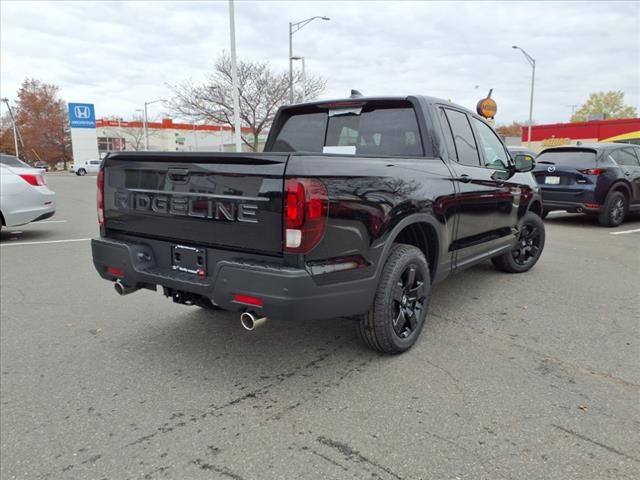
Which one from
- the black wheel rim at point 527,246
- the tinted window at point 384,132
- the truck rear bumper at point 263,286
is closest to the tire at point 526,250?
the black wheel rim at point 527,246

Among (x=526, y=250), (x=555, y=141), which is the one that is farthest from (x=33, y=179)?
(x=555, y=141)

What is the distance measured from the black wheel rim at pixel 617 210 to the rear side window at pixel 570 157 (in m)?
0.97

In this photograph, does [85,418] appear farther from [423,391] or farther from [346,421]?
[423,391]

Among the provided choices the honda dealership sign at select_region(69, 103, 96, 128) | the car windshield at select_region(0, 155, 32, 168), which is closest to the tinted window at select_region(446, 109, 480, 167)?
the car windshield at select_region(0, 155, 32, 168)

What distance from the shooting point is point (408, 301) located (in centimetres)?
344

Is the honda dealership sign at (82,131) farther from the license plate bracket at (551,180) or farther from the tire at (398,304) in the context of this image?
the tire at (398,304)

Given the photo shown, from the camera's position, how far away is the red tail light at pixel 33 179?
8.30 metres

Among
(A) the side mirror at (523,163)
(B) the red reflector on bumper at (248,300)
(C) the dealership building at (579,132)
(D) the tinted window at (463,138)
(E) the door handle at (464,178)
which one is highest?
(C) the dealership building at (579,132)

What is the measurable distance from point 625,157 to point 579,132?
3196 cm

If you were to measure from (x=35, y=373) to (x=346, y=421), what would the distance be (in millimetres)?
2202

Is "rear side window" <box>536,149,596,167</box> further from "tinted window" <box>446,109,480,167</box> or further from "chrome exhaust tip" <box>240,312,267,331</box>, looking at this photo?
"chrome exhaust tip" <box>240,312,267,331</box>

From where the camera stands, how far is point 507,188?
484cm

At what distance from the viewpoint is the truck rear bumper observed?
2.56 meters

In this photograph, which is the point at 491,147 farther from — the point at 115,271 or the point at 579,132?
the point at 579,132
